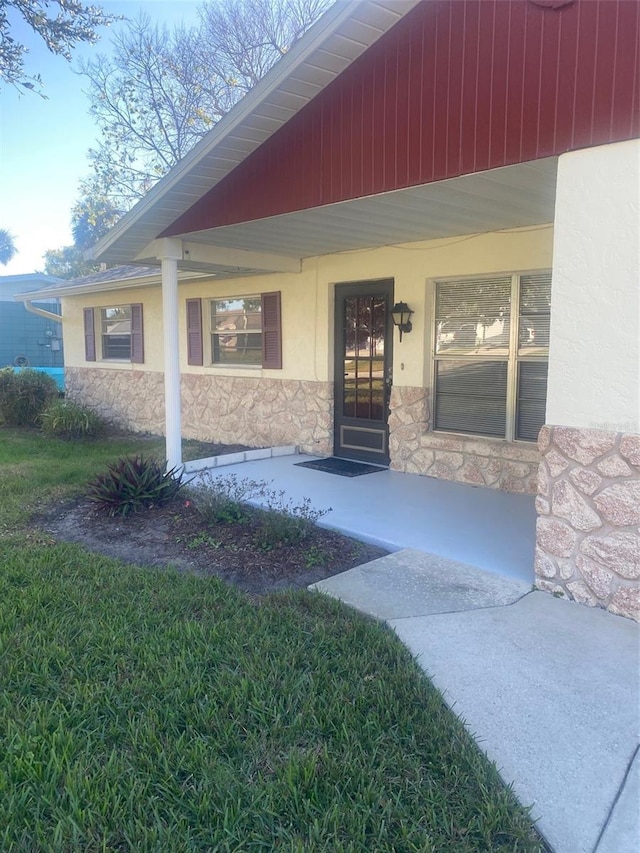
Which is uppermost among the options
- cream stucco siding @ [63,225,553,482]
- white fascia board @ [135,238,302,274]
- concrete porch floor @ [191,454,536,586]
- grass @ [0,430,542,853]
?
white fascia board @ [135,238,302,274]

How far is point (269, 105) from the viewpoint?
5.15 m

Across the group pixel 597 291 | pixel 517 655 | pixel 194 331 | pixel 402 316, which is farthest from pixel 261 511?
pixel 194 331

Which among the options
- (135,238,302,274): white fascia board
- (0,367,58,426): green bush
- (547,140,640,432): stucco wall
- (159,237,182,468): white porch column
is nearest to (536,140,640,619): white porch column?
(547,140,640,432): stucco wall

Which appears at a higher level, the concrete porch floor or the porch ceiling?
the porch ceiling

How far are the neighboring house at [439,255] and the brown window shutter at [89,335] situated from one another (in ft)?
11.9

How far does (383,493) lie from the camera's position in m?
6.64

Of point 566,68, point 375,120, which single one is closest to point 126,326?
point 375,120

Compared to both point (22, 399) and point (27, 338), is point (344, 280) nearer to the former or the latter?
point (22, 399)

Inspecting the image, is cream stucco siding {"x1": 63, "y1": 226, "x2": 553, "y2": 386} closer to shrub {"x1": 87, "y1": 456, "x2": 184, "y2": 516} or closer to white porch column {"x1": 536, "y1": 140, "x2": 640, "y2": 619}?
white porch column {"x1": 536, "y1": 140, "x2": 640, "y2": 619}

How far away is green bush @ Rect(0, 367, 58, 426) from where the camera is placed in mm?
12570

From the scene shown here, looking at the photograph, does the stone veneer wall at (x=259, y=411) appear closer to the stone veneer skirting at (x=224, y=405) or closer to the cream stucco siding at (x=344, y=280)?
the stone veneer skirting at (x=224, y=405)

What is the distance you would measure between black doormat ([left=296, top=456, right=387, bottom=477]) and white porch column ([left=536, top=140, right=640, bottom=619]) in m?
3.65

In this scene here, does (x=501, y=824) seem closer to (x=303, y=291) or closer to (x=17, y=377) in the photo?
(x=303, y=291)

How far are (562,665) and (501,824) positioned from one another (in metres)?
1.23
